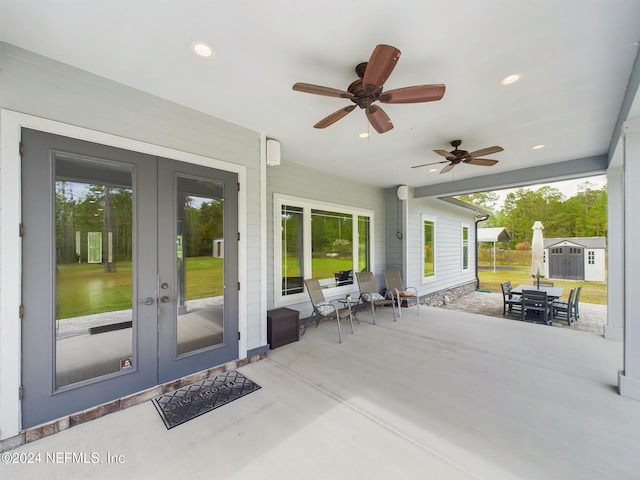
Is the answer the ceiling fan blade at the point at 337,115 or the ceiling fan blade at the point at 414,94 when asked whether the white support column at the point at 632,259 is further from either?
the ceiling fan blade at the point at 337,115

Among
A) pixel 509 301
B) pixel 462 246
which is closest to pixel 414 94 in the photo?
pixel 509 301

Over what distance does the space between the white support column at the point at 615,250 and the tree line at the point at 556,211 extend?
13533 mm

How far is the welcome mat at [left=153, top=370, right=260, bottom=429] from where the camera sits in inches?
92.5

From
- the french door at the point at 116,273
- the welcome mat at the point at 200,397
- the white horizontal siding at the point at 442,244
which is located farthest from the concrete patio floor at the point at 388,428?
the white horizontal siding at the point at 442,244

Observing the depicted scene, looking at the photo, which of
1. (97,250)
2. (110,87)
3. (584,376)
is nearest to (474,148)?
(584,376)

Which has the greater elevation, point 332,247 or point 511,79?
point 511,79

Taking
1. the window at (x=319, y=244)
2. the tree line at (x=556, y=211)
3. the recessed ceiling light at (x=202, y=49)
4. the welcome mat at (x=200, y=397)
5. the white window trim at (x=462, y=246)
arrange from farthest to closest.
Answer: the tree line at (x=556, y=211)
the white window trim at (x=462, y=246)
the window at (x=319, y=244)
the welcome mat at (x=200, y=397)
the recessed ceiling light at (x=202, y=49)

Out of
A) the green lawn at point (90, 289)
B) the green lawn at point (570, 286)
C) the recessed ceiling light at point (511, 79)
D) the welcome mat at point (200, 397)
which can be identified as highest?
the recessed ceiling light at point (511, 79)

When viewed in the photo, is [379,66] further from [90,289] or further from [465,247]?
[465,247]

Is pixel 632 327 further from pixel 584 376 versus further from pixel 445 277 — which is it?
pixel 445 277

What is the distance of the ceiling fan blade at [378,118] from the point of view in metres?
2.41

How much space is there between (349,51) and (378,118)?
65cm

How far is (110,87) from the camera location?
2461 mm

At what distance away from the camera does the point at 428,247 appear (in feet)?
25.3
